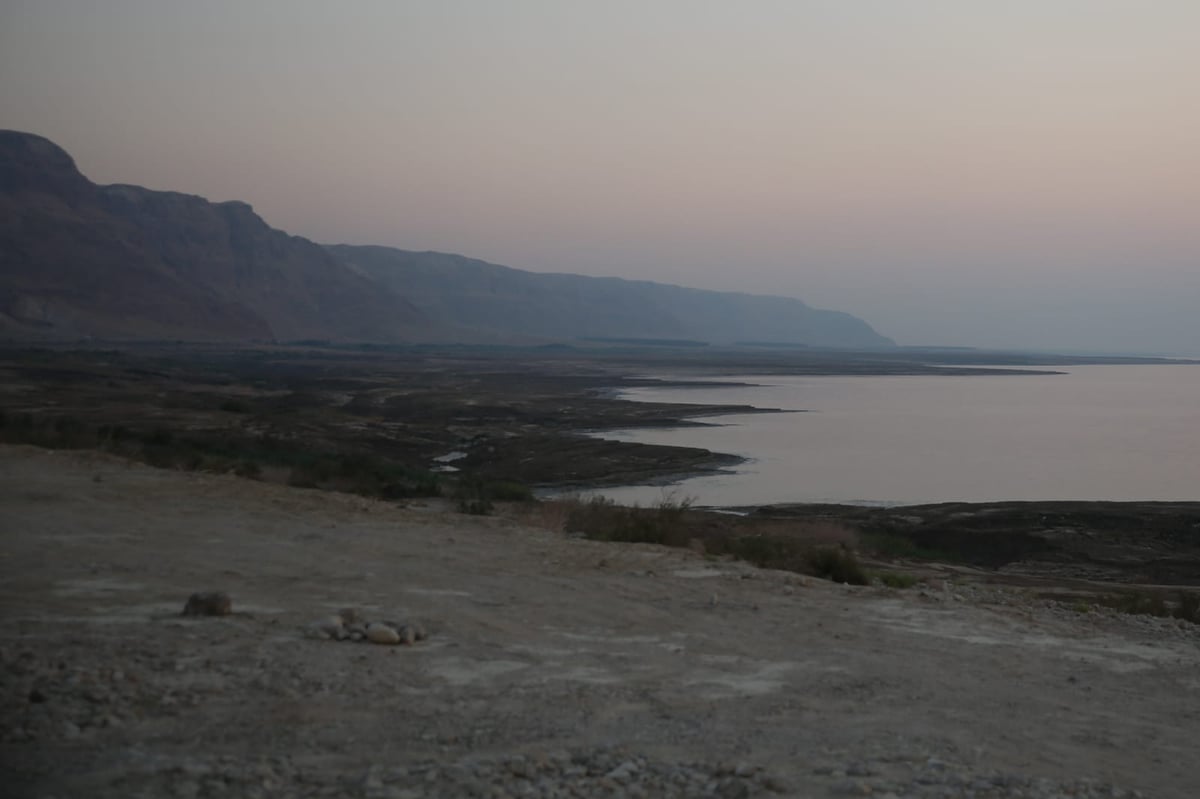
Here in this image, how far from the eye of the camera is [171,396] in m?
45.5

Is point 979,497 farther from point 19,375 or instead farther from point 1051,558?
point 19,375

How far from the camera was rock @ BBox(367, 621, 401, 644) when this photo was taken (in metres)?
7.65

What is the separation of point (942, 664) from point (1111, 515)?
19571mm

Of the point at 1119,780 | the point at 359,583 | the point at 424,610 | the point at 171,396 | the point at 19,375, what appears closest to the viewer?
the point at 1119,780

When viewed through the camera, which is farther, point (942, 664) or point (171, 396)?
point (171, 396)

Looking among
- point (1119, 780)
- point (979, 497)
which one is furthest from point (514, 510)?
point (979, 497)

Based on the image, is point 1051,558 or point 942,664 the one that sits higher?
point 942,664

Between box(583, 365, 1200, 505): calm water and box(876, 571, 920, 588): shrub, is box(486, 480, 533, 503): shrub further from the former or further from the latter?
box(876, 571, 920, 588): shrub

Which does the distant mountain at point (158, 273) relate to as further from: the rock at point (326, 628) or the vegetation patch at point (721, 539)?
the rock at point (326, 628)

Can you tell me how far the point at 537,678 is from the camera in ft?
23.6

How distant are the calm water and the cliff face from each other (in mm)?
68834

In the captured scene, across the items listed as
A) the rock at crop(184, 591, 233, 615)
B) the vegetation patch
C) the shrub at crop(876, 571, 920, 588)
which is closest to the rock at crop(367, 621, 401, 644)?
the rock at crop(184, 591, 233, 615)

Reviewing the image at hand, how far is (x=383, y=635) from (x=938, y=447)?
41.9 metres

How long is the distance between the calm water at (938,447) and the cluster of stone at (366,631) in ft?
67.1
